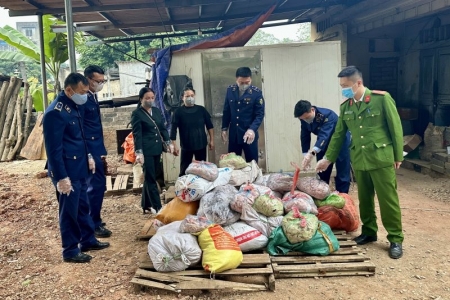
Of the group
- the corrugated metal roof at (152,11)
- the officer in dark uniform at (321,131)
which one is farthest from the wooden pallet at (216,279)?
the corrugated metal roof at (152,11)

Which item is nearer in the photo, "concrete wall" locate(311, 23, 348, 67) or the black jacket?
the black jacket

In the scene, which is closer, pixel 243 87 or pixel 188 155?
pixel 243 87

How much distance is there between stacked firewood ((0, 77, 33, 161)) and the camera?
10031 mm

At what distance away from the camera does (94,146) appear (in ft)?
13.8

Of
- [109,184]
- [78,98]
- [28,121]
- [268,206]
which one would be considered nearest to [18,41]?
[28,121]

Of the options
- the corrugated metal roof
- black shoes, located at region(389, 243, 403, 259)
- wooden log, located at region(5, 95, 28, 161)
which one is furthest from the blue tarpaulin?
wooden log, located at region(5, 95, 28, 161)

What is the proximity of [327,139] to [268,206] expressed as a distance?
1277mm

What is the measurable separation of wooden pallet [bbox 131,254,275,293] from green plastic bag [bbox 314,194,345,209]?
101cm

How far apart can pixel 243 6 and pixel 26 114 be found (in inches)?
256

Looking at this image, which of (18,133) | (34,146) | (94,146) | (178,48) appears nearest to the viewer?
(94,146)

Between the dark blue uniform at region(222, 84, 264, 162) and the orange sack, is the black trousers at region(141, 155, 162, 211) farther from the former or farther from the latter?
the orange sack

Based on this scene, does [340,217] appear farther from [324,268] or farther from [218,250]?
[218,250]

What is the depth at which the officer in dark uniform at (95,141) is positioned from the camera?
418cm

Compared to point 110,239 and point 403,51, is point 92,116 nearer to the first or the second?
point 110,239
